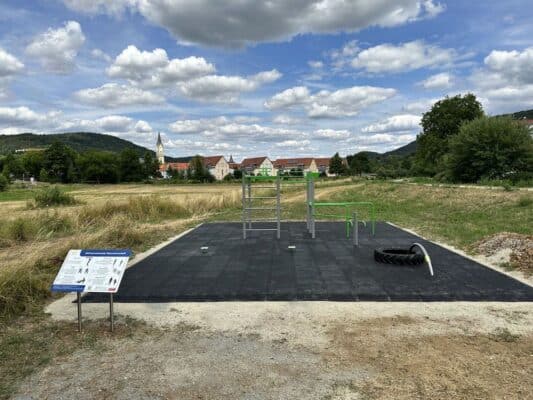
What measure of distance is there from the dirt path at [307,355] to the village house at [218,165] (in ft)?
350

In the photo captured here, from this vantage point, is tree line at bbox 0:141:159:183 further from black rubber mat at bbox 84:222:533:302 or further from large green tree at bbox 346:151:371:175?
black rubber mat at bbox 84:222:533:302

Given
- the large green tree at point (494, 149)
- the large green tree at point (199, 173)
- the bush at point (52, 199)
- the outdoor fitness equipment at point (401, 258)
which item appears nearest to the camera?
the outdoor fitness equipment at point (401, 258)

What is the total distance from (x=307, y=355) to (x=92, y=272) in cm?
195

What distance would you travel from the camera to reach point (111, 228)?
813cm

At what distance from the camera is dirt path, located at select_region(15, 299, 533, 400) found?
105 inches

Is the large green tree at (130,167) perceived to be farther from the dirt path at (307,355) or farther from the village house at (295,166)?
the dirt path at (307,355)

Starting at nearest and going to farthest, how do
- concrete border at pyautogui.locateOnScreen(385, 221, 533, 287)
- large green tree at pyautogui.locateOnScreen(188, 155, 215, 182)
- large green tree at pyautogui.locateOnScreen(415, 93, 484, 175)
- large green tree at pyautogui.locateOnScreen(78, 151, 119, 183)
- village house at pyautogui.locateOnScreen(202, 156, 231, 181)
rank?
1. concrete border at pyautogui.locateOnScreen(385, 221, 533, 287)
2. large green tree at pyautogui.locateOnScreen(415, 93, 484, 175)
3. large green tree at pyautogui.locateOnScreen(78, 151, 119, 183)
4. large green tree at pyautogui.locateOnScreen(188, 155, 215, 182)
5. village house at pyautogui.locateOnScreen(202, 156, 231, 181)

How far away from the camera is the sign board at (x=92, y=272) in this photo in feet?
11.5

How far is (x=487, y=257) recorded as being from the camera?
6445 millimetres

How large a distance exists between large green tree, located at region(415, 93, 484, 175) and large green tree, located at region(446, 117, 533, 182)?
1397 centimetres

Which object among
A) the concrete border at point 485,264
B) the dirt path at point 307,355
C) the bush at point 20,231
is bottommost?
the concrete border at point 485,264

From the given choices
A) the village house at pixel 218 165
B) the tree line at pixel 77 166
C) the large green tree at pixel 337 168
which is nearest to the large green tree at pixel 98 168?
the tree line at pixel 77 166

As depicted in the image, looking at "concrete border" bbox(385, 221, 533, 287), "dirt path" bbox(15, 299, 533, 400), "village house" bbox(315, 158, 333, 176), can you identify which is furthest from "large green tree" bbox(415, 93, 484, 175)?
"village house" bbox(315, 158, 333, 176)

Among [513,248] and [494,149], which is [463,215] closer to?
[513,248]
